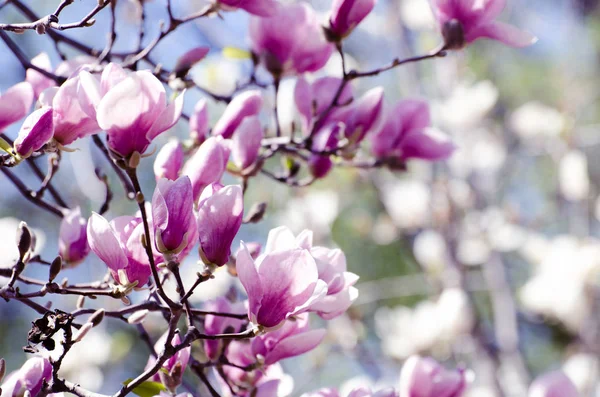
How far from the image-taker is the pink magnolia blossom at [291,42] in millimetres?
872

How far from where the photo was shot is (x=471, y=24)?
32.7 inches

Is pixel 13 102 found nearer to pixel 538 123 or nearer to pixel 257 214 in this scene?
pixel 257 214

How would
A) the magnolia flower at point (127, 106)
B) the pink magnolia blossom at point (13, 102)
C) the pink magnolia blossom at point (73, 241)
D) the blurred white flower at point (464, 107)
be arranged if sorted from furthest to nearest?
the blurred white flower at point (464, 107) < the pink magnolia blossom at point (73, 241) < the pink magnolia blossom at point (13, 102) < the magnolia flower at point (127, 106)

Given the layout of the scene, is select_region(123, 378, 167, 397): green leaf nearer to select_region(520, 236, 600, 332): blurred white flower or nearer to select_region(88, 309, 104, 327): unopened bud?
select_region(88, 309, 104, 327): unopened bud

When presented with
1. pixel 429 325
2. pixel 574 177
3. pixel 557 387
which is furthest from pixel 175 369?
pixel 574 177

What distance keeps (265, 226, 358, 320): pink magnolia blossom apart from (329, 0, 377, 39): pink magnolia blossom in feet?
Answer: 1.05

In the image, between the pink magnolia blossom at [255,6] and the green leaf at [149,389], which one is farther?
the pink magnolia blossom at [255,6]

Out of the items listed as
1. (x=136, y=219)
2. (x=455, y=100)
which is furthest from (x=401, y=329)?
(x=136, y=219)

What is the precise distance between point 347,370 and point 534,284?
2.09 m

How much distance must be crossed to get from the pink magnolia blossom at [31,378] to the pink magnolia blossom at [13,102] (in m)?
0.22

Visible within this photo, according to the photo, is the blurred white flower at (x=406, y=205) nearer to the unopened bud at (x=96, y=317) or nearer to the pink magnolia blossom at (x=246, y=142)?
the pink magnolia blossom at (x=246, y=142)

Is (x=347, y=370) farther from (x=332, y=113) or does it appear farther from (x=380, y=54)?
(x=332, y=113)

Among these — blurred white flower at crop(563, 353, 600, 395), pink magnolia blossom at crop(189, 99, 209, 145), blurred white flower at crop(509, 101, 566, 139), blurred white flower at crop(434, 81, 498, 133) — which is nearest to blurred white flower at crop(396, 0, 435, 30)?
blurred white flower at crop(434, 81, 498, 133)

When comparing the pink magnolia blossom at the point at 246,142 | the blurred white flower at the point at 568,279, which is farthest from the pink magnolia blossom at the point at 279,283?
the blurred white flower at the point at 568,279
